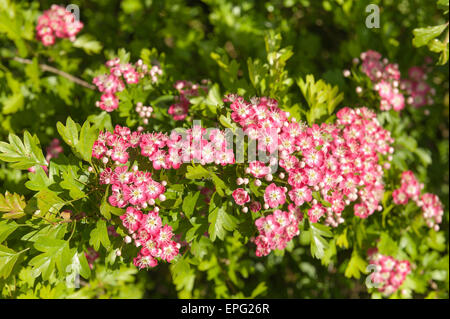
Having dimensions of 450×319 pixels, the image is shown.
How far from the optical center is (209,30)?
410 cm

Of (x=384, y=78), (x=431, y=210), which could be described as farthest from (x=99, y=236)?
(x=431, y=210)

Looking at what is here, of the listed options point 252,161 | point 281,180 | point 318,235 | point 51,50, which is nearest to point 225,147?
point 252,161

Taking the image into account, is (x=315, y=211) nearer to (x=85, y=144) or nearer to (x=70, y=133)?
(x=85, y=144)

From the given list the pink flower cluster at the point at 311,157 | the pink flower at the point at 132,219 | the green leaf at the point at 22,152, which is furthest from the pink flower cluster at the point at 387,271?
the green leaf at the point at 22,152

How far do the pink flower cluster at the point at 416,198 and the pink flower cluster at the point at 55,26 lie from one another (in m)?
2.91

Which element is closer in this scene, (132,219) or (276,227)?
(132,219)

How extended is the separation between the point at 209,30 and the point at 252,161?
2.67m

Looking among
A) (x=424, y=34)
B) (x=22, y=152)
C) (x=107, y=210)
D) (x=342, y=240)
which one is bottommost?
(x=342, y=240)

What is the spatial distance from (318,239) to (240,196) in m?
0.65

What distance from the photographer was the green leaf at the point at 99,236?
1.78 m

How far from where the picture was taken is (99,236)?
1.79m

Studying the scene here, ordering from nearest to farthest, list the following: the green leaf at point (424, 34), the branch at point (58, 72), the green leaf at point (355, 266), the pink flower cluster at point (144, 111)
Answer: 1. the pink flower cluster at point (144, 111)
2. the green leaf at point (424, 34)
3. the green leaf at point (355, 266)
4. the branch at point (58, 72)

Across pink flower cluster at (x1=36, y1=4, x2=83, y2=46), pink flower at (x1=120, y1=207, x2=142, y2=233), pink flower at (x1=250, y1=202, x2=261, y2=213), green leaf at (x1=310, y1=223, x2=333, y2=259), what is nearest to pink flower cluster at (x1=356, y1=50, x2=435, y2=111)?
green leaf at (x1=310, y1=223, x2=333, y2=259)

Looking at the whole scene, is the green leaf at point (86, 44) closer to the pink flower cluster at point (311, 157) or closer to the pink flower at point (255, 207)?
the pink flower cluster at point (311, 157)
